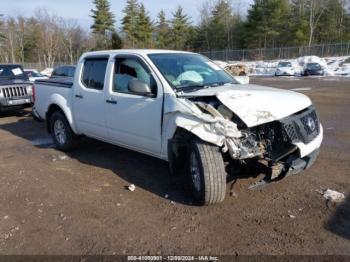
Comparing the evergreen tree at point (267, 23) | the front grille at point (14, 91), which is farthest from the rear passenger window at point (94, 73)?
the evergreen tree at point (267, 23)

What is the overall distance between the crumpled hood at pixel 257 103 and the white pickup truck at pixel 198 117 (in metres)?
0.01

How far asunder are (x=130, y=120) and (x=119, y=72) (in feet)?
2.81

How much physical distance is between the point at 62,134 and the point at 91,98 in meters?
1.46

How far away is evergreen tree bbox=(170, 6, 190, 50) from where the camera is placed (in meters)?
64.6

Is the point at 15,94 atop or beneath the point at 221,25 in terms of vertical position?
beneath

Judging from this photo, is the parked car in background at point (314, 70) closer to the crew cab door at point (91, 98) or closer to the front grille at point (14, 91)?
the front grille at point (14, 91)

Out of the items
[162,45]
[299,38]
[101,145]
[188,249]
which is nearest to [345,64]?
[299,38]

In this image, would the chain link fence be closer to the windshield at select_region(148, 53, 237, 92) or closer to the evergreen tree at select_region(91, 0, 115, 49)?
the evergreen tree at select_region(91, 0, 115, 49)

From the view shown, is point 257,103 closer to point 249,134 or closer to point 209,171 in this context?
point 249,134

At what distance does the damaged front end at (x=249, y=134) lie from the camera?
393 centimetres

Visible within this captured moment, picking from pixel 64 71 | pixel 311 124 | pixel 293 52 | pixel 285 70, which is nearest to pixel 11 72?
pixel 64 71

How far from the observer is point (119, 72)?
5398 mm

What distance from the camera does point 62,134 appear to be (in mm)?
6844

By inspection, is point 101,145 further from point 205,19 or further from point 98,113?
point 205,19
